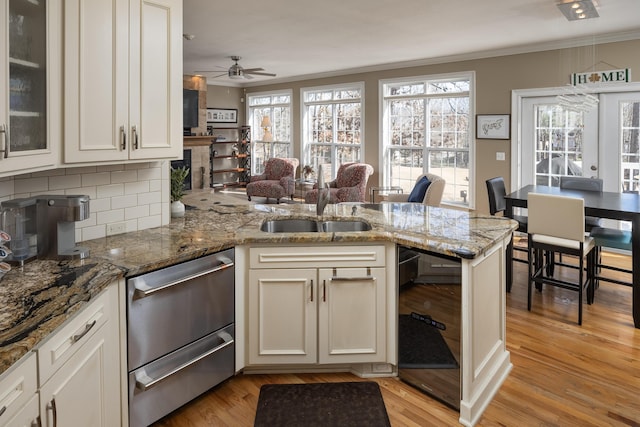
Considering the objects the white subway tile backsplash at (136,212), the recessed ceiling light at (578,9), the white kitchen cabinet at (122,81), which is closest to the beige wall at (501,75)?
the recessed ceiling light at (578,9)

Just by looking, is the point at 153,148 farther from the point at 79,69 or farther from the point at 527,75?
the point at 527,75

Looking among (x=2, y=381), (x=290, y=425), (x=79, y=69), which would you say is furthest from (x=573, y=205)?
(x=2, y=381)

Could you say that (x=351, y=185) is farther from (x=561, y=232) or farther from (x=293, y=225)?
(x=293, y=225)

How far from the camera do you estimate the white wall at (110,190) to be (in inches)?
88.9

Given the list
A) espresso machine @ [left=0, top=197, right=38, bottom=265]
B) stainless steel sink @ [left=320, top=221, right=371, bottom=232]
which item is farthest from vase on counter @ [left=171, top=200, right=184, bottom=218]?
espresso machine @ [left=0, top=197, right=38, bottom=265]

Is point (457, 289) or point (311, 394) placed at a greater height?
point (457, 289)

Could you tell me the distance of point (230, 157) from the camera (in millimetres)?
11094

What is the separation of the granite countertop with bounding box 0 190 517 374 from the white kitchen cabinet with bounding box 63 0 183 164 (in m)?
0.47

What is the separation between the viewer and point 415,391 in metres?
2.63

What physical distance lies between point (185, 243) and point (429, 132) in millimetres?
6046

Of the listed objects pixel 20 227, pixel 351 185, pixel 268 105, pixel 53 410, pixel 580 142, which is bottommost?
pixel 53 410

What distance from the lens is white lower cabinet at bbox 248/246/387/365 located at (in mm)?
2604

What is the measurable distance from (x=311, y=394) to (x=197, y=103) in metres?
7.75

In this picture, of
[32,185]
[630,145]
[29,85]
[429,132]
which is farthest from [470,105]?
[29,85]
